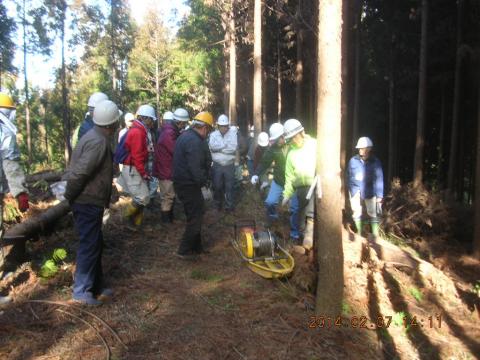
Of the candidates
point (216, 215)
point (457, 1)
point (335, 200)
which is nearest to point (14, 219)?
point (216, 215)

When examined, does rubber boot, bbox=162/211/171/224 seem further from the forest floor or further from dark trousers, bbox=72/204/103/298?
dark trousers, bbox=72/204/103/298

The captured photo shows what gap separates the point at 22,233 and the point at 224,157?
5.11 m

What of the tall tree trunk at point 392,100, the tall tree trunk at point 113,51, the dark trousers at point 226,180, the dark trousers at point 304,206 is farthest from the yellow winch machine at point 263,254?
the tall tree trunk at point 113,51

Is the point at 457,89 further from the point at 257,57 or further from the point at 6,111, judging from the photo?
the point at 6,111

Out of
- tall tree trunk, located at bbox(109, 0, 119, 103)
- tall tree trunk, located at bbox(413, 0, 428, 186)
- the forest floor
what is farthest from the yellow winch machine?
tall tree trunk, located at bbox(109, 0, 119, 103)

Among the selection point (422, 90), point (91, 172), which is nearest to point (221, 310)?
point (91, 172)

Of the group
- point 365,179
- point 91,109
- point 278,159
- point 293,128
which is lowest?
point 365,179

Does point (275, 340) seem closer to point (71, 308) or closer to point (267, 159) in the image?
point (71, 308)

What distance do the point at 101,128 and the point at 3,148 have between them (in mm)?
1108

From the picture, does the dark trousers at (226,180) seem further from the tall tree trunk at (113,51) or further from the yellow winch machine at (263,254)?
the tall tree trunk at (113,51)

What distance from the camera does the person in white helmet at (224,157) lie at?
404 inches

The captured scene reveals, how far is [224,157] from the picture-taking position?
10281mm
